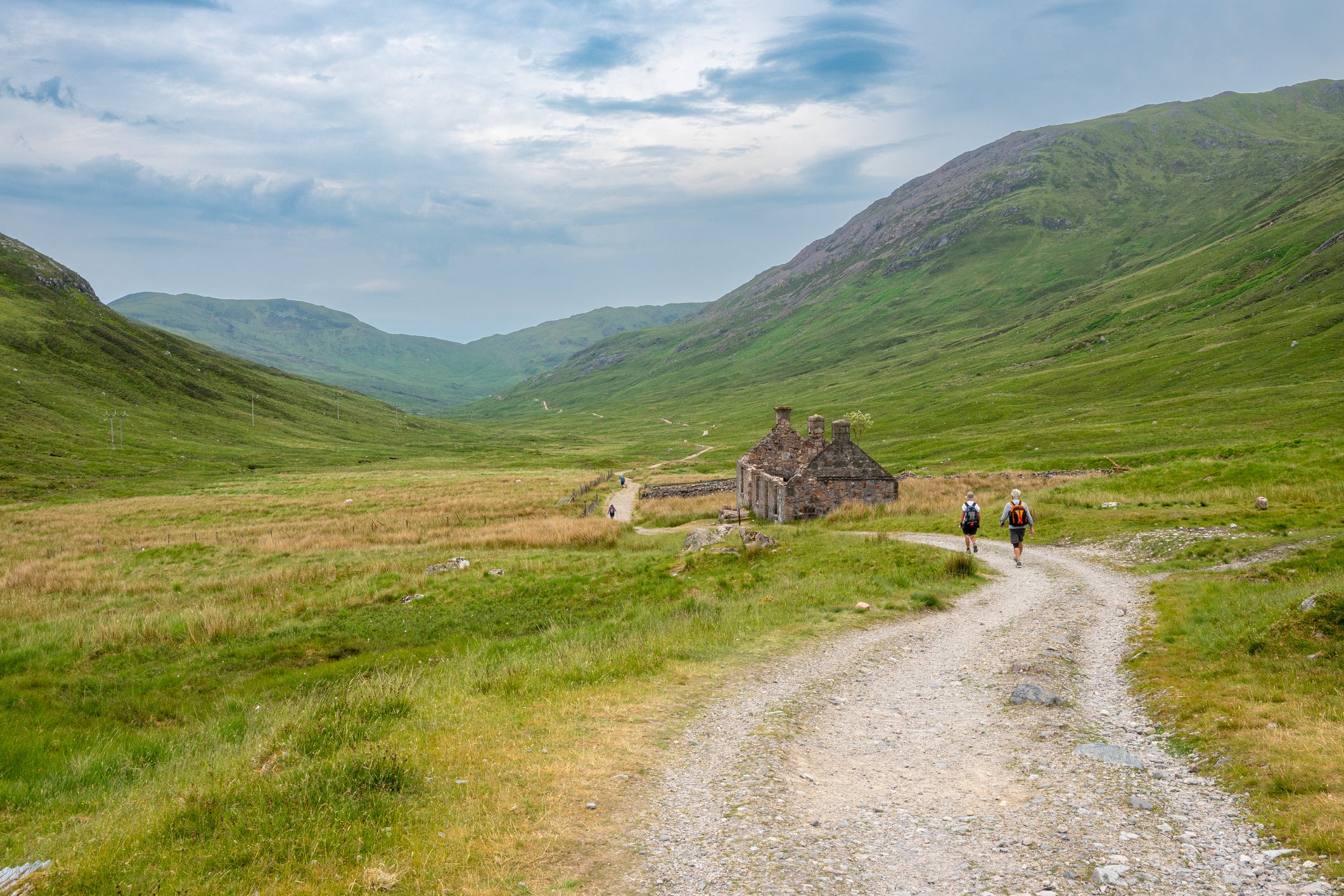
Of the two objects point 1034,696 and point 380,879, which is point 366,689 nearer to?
point 380,879

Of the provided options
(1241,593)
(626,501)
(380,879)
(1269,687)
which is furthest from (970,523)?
(626,501)

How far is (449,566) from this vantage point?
31859 millimetres

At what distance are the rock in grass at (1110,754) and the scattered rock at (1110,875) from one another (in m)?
3.00

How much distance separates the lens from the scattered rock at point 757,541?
2969 cm

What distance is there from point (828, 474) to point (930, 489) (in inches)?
298

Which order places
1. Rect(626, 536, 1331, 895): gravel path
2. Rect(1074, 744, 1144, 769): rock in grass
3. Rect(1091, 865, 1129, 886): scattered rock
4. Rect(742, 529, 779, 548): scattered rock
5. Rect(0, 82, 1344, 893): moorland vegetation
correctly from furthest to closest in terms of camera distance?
Rect(742, 529, 779, 548): scattered rock < Rect(1074, 744, 1144, 769): rock in grass < Rect(0, 82, 1344, 893): moorland vegetation < Rect(626, 536, 1331, 895): gravel path < Rect(1091, 865, 1129, 886): scattered rock

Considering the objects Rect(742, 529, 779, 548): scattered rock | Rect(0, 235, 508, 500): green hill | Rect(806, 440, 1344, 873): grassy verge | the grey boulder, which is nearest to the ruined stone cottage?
Rect(806, 440, 1344, 873): grassy verge

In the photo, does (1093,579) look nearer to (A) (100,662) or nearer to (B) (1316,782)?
(B) (1316,782)

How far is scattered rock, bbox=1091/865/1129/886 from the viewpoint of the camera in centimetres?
659

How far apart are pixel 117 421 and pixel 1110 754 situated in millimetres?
178510

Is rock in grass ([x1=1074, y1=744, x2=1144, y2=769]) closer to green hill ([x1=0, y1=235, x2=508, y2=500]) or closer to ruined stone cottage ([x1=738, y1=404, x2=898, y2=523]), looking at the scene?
ruined stone cottage ([x1=738, y1=404, x2=898, y2=523])

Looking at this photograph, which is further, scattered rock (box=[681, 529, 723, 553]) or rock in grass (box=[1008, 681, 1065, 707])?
scattered rock (box=[681, 529, 723, 553])

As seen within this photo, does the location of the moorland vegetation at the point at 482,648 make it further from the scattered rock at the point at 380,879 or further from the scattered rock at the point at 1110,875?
the scattered rock at the point at 1110,875

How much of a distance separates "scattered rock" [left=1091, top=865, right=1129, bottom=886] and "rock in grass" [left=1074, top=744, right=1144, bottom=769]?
9.86 feet
